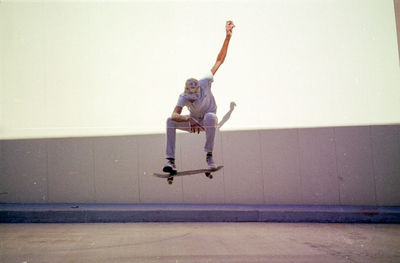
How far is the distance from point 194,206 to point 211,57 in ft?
10.3

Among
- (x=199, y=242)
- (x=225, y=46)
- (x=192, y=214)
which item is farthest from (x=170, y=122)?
(x=192, y=214)

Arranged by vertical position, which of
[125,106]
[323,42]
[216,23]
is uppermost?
[216,23]

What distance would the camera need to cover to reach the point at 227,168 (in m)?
8.15

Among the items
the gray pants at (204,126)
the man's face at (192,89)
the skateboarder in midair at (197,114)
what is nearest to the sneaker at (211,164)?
the skateboarder in midair at (197,114)

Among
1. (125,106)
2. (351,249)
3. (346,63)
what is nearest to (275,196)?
(351,249)

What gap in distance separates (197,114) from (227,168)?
299cm

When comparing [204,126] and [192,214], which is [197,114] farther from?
[192,214]

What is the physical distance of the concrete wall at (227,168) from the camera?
7980 mm

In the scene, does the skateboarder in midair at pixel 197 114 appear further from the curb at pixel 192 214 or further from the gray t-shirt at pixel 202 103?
the curb at pixel 192 214

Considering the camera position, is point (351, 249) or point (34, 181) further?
point (34, 181)

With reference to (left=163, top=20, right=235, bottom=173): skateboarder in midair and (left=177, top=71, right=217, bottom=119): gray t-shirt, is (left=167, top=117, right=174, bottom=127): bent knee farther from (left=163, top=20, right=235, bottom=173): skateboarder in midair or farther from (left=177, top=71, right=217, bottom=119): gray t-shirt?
(left=177, top=71, right=217, bottom=119): gray t-shirt

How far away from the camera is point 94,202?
323 inches

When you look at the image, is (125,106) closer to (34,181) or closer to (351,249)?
(34,181)

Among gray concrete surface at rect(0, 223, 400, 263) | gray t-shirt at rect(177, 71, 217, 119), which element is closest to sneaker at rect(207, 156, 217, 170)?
gray t-shirt at rect(177, 71, 217, 119)
